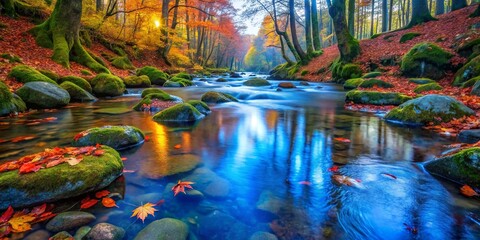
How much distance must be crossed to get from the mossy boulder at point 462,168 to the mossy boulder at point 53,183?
3.76 meters

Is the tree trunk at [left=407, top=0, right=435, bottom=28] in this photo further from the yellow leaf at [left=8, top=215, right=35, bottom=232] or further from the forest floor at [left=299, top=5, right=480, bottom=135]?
→ the yellow leaf at [left=8, top=215, right=35, bottom=232]

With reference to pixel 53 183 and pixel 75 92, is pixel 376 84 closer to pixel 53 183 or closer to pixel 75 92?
pixel 53 183

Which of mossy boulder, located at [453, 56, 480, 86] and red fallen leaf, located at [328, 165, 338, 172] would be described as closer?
red fallen leaf, located at [328, 165, 338, 172]

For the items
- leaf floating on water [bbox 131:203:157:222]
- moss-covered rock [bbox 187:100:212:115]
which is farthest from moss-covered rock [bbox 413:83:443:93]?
leaf floating on water [bbox 131:203:157:222]

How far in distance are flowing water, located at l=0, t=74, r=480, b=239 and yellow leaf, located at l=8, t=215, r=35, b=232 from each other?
457 millimetres

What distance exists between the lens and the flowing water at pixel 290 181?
2172 mm

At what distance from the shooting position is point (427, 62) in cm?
1066

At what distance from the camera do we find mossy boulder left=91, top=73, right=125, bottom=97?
10516 mm

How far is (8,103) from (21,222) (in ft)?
19.6

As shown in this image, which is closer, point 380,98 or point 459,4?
point 380,98

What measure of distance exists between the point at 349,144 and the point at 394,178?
1471mm

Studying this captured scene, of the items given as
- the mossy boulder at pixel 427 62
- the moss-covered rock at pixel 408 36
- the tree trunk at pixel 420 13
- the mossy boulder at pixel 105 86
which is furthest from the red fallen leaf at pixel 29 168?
the tree trunk at pixel 420 13

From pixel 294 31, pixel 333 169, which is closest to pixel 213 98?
pixel 333 169

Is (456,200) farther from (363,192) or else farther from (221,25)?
(221,25)
